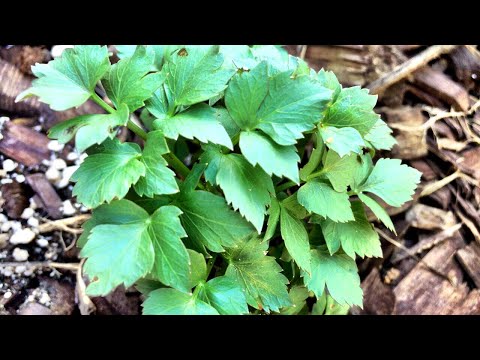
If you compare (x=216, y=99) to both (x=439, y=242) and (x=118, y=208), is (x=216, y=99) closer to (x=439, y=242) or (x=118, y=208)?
(x=118, y=208)

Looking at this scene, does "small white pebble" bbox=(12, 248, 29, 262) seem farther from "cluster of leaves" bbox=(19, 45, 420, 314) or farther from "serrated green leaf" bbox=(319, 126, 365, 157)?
"serrated green leaf" bbox=(319, 126, 365, 157)

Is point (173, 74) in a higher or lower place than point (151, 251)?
higher

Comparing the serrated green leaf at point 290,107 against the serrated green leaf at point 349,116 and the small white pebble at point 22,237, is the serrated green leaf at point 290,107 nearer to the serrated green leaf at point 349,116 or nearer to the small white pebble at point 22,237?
the serrated green leaf at point 349,116

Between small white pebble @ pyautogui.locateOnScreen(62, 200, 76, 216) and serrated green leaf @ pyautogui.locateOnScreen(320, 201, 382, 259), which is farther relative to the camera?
small white pebble @ pyautogui.locateOnScreen(62, 200, 76, 216)

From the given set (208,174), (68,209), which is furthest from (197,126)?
(68,209)

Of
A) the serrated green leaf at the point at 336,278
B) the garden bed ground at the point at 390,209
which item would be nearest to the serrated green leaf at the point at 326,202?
the serrated green leaf at the point at 336,278

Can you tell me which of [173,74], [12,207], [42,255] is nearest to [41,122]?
[12,207]

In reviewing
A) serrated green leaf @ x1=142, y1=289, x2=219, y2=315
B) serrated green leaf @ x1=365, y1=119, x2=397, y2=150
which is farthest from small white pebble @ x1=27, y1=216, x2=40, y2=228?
serrated green leaf @ x1=365, y1=119, x2=397, y2=150
